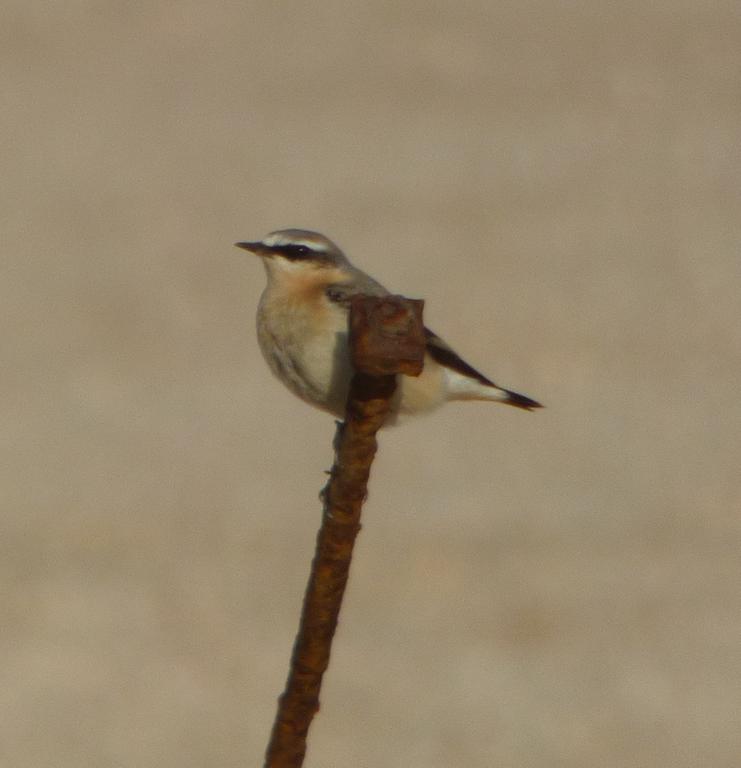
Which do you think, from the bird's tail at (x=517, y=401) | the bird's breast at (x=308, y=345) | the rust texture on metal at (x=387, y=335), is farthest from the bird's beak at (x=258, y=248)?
the rust texture on metal at (x=387, y=335)

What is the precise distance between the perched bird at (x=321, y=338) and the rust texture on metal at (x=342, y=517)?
6.58 ft

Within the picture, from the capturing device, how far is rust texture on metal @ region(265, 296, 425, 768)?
8.28ft

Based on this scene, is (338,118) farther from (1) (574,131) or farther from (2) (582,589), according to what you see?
(2) (582,589)

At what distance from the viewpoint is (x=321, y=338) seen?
4805mm

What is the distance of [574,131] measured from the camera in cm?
1702

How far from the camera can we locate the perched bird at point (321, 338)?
4695 mm

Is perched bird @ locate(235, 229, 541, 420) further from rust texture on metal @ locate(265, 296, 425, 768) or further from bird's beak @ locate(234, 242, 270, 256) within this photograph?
rust texture on metal @ locate(265, 296, 425, 768)

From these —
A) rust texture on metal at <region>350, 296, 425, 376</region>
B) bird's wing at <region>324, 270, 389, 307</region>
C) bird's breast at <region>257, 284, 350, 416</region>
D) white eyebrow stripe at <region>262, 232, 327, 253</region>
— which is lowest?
rust texture on metal at <region>350, 296, 425, 376</region>

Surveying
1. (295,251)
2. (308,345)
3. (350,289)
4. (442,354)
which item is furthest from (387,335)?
(295,251)

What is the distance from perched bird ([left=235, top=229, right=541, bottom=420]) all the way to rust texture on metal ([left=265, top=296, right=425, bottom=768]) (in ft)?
6.58

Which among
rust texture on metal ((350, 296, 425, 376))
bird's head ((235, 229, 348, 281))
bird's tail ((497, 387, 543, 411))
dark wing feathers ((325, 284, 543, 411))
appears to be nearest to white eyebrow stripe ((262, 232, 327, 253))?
bird's head ((235, 229, 348, 281))

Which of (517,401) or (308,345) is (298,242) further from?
(517,401)

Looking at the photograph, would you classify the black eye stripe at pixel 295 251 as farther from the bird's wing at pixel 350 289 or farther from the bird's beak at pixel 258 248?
the bird's wing at pixel 350 289

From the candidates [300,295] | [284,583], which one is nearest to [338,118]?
[284,583]
